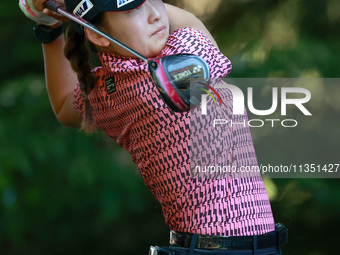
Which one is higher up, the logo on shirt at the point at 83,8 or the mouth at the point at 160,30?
the logo on shirt at the point at 83,8

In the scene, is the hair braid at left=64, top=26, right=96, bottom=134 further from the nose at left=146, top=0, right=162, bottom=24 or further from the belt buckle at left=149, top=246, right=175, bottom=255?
the belt buckle at left=149, top=246, right=175, bottom=255

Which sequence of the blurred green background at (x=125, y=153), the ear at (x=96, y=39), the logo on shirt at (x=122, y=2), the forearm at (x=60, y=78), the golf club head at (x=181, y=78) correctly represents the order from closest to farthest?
the golf club head at (x=181, y=78) → the logo on shirt at (x=122, y=2) → the ear at (x=96, y=39) → the forearm at (x=60, y=78) → the blurred green background at (x=125, y=153)

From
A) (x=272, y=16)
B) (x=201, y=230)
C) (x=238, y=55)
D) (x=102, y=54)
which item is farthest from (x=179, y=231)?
(x=272, y=16)

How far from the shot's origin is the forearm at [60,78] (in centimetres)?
205

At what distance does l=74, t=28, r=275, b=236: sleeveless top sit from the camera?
1650mm

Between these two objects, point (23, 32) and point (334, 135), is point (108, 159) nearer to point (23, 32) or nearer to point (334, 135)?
point (23, 32)

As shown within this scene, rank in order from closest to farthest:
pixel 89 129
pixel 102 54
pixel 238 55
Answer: pixel 102 54
pixel 89 129
pixel 238 55

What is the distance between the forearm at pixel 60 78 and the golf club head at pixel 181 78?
0.65 meters

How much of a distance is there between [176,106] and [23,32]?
2176 mm

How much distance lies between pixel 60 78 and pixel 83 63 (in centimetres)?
24

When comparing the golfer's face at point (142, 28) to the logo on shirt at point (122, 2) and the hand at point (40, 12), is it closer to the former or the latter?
the logo on shirt at point (122, 2)

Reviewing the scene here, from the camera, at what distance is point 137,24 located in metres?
1.62

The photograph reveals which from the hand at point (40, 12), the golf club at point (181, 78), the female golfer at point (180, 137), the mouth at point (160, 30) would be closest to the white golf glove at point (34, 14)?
the hand at point (40, 12)

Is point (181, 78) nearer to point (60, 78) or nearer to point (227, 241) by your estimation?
point (227, 241)
